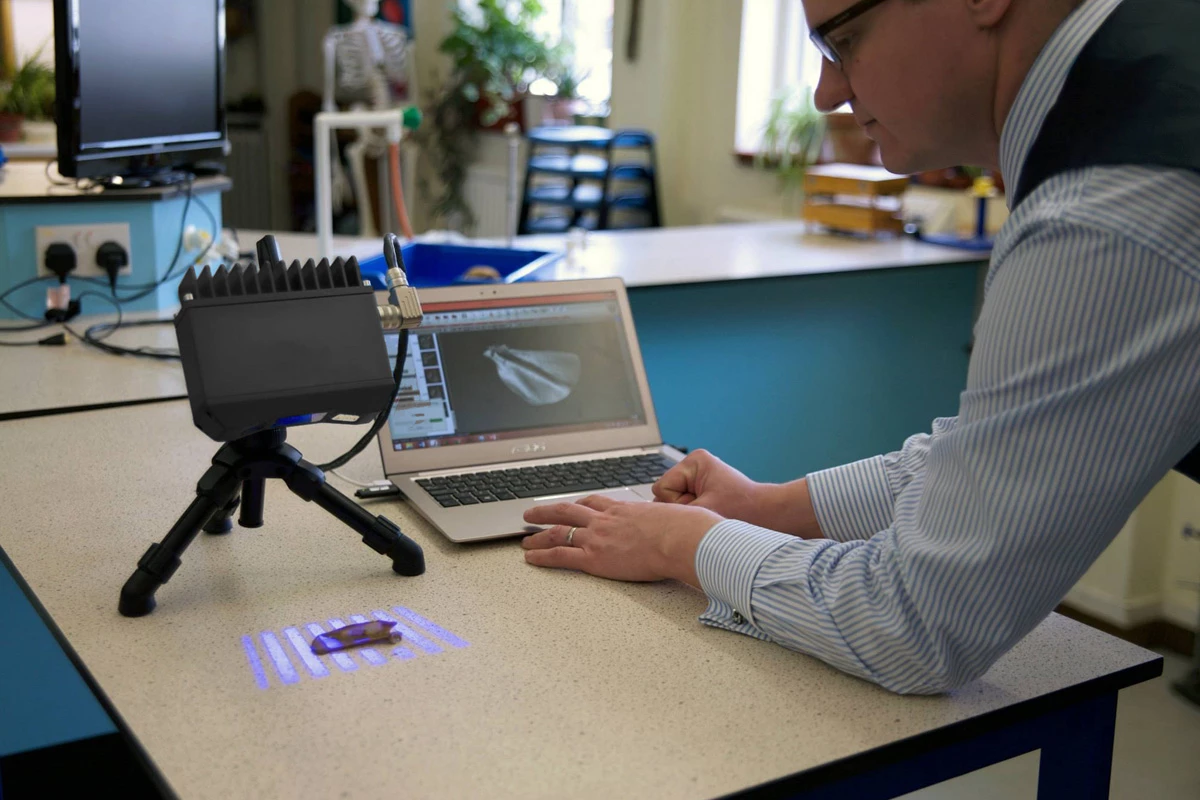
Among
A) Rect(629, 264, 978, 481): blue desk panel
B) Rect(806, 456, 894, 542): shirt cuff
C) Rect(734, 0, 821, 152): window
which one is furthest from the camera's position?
Rect(734, 0, 821, 152): window

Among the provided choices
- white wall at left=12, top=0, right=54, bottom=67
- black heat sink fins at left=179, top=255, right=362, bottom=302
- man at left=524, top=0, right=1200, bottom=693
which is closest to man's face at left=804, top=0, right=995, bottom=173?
man at left=524, top=0, right=1200, bottom=693

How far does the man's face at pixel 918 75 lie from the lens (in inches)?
33.1

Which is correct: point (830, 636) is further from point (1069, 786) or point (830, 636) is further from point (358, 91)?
point (358, 91)

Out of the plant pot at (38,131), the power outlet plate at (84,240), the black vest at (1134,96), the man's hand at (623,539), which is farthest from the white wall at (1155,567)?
the plant pot at (38,131)

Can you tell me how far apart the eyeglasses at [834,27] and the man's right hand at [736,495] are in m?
0.42

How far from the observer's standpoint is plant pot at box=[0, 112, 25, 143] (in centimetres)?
418

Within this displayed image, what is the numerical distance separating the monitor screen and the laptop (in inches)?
33.4

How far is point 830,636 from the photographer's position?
0.87 metres

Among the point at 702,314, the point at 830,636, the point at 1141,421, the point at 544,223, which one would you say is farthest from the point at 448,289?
the point at 544,223

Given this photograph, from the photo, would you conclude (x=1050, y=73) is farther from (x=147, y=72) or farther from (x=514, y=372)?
(x=147, y=72)

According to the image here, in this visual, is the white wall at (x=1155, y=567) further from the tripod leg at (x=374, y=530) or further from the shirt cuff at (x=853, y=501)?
the tripod leg at (x=374, y=530)

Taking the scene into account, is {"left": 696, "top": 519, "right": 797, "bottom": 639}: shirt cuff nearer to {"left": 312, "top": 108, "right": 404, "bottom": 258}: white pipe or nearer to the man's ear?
the man's ear

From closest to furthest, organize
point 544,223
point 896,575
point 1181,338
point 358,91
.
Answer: point 1181,338 → point 896,575 → point 544,223 → point 358,91

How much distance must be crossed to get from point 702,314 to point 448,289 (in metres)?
1.24
